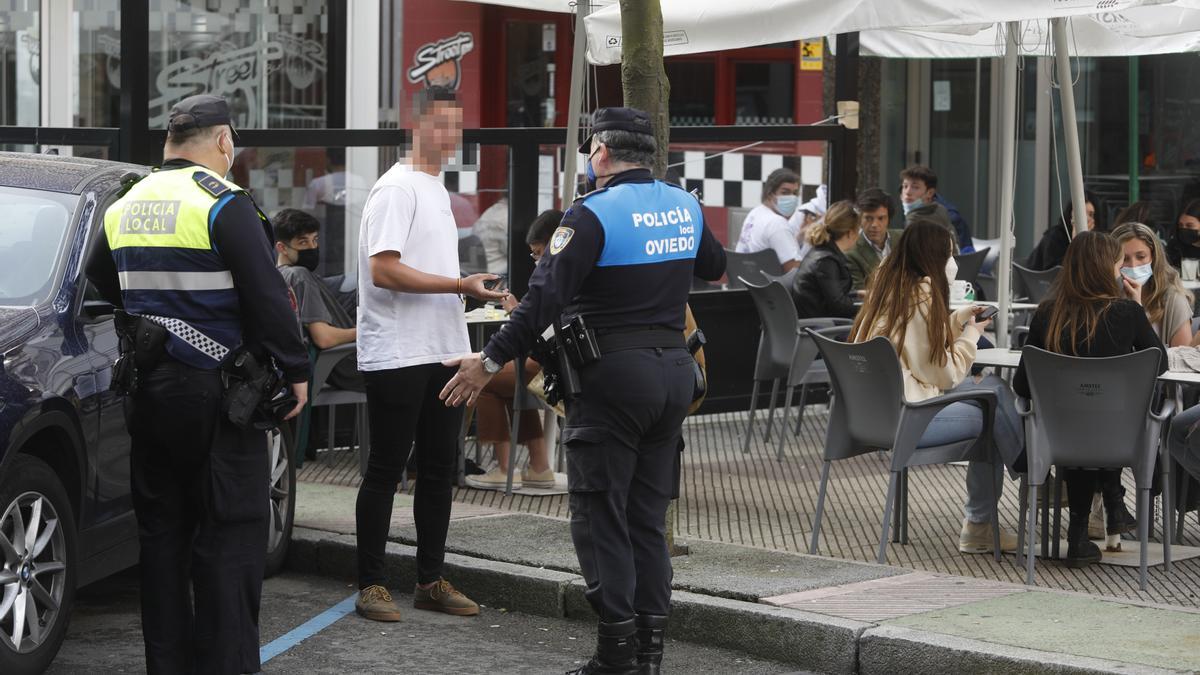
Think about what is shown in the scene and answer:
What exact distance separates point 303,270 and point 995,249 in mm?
8300

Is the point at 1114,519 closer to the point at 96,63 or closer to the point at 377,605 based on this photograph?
the point at 377,605

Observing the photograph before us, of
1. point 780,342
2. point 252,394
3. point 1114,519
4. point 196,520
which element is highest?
point 252,394

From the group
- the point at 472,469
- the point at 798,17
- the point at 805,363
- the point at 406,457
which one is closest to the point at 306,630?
the point at 406,457

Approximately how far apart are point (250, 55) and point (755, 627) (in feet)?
27.2

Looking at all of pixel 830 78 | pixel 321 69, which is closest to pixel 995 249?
pixel 830 78

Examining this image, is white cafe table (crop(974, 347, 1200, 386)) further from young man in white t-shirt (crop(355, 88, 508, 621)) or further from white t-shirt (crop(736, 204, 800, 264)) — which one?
white t-shirt (crop(736, 204, 800, 264))

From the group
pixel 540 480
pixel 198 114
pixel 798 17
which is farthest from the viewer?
pixel 540 480

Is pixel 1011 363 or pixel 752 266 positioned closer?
pixel 1011 363

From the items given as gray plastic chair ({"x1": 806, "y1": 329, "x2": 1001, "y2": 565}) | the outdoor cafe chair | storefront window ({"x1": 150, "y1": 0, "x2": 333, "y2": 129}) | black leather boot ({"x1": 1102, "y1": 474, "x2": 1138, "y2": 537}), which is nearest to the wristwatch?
gray plastic chair ({"x1": 806, "y1": 329, "x2": 1001, "y2": 565})

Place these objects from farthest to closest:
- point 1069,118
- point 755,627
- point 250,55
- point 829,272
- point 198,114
→ point 250,55
point 829,272
point 1069,118
point 755,627
point 198,114

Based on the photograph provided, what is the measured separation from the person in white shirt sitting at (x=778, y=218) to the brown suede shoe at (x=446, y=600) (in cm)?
610

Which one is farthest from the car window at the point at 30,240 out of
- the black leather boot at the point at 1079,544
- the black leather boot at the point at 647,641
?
the black leather boot at the point at 1079,544

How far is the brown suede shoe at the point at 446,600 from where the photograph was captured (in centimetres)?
688

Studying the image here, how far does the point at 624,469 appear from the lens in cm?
567
